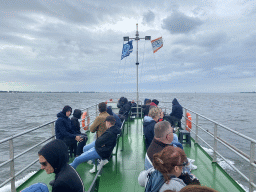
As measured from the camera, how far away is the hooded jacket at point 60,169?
5.93 ft

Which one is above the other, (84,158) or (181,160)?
(181,160)

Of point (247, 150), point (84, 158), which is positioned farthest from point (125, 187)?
point (247, 150)

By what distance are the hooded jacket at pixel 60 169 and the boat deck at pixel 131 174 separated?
6.21 ft

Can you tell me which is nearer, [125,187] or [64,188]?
[64,188]

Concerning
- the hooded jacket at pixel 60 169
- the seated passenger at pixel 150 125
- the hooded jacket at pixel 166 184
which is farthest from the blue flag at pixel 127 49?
the hooded jacket at pixel 166 184

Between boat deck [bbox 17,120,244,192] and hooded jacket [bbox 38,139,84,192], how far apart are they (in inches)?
74.5

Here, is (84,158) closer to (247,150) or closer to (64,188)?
(64,188)

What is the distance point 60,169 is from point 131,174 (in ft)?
8.52

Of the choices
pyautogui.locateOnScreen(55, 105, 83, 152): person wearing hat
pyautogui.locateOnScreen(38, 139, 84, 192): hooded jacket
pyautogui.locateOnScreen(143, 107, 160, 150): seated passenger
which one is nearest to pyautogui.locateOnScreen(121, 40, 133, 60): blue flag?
pyautogui.locateOnScreen(55, 105, 83, 152): person wearing hat

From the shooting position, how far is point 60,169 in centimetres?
191

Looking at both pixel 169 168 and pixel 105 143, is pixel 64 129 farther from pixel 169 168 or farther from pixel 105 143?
pixel 169 168

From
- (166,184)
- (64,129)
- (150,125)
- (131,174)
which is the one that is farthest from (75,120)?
Result: (166,184)

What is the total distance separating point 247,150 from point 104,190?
1257 centimetres

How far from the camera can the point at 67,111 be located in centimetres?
462
